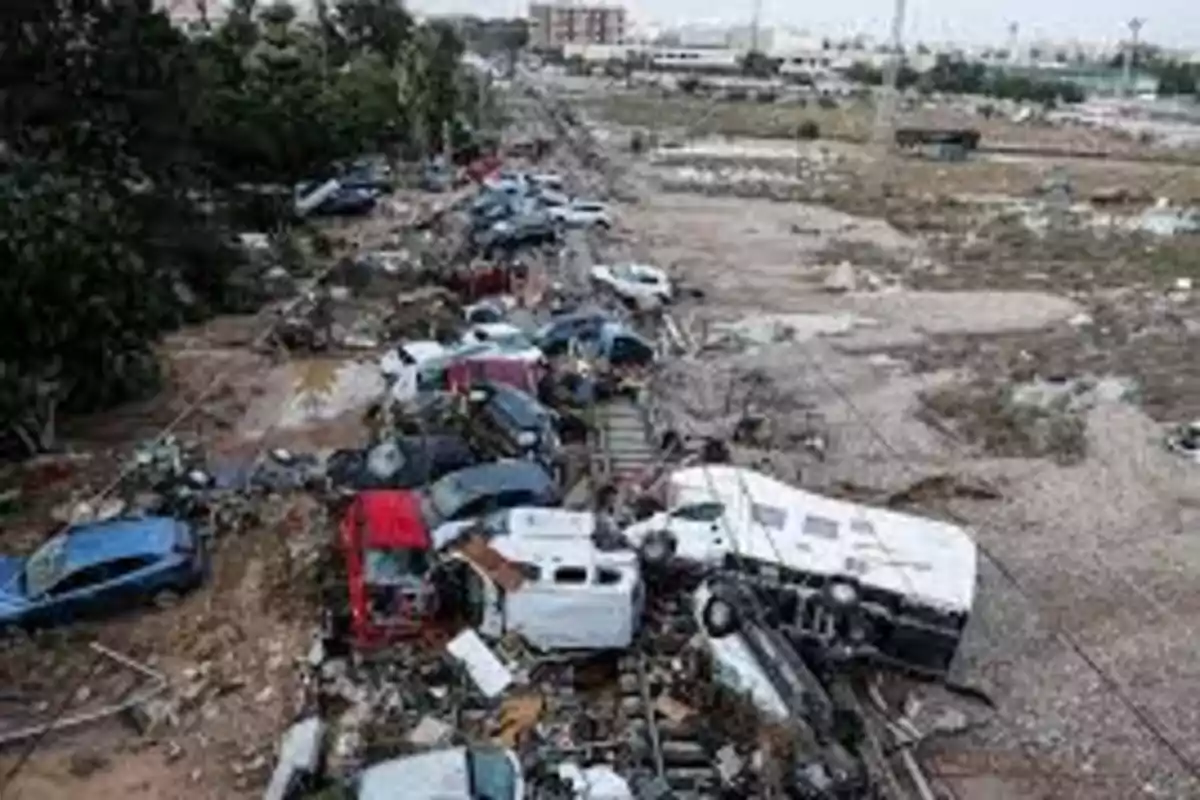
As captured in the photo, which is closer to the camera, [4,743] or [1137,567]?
[4,743]

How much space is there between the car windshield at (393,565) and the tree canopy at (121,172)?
375 inches

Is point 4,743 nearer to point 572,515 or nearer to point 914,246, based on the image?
point 572,515

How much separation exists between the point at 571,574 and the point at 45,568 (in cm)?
688

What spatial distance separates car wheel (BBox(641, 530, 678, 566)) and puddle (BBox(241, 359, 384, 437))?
10.8 meters

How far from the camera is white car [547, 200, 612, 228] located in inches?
2032

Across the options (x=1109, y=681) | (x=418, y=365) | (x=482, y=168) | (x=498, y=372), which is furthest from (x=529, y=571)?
(x=482, y=168)

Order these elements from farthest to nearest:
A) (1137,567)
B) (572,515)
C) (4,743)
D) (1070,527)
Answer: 1. (1070,527)
2. (1137,567)
3. (572,515)
4. (4,743)

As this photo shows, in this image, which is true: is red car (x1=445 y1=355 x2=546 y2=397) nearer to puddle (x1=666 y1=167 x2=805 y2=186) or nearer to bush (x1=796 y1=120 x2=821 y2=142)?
puddle (x1=666 y1=167 x2=805 y2=186)

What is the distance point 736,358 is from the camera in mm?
34688

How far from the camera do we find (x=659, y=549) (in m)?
18.7

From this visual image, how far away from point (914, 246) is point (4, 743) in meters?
43.1

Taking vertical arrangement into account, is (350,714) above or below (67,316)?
below

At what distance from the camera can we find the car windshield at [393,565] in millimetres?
17734

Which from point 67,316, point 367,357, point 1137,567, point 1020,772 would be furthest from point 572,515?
point 367,357
